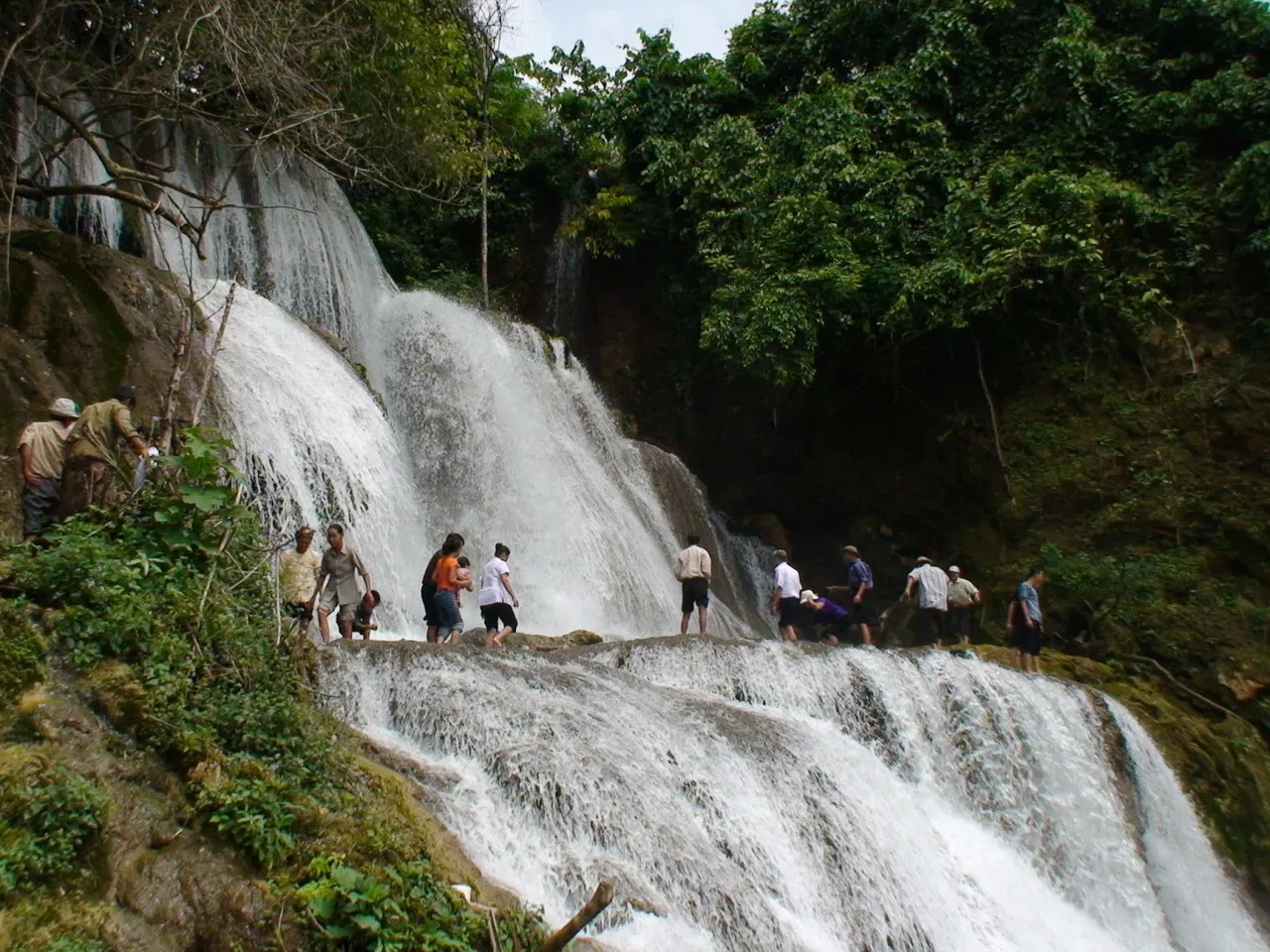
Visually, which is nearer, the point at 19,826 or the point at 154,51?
the point at 19,826

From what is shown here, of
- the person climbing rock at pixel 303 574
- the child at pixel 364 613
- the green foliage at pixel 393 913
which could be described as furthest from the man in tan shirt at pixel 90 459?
the green foliage at pixel 393 913

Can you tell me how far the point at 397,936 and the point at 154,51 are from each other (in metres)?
10.9

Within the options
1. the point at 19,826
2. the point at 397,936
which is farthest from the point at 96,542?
the point at 397,936

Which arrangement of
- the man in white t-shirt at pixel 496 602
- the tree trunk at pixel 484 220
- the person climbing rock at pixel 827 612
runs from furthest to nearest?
the tree trunk at pixel 484 220 < the person climbing rock at pixel 827 612 < the man in white t-shirt at pixel 496 602

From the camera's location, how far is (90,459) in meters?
6.79

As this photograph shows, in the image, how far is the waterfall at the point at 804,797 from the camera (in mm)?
5898

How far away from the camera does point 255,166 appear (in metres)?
16.2

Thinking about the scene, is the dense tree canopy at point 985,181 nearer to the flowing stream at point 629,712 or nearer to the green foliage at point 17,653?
the flowing stream at point 629,712

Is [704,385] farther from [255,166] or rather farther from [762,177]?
[255,166]

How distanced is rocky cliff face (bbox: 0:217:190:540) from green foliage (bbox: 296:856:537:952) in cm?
581

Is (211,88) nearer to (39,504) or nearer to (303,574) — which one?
(303,574)

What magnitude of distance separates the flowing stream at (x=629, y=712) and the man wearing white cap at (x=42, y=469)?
2074 millimetres

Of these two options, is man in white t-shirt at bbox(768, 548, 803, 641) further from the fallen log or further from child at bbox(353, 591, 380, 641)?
the fallen log

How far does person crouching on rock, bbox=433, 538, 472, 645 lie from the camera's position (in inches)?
372
